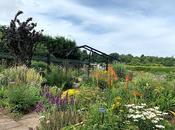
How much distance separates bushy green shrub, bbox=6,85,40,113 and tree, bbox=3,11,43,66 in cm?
617

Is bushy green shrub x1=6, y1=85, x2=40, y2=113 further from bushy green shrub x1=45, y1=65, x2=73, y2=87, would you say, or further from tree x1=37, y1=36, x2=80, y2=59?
tree x1=37, y1=36, x2=80, y2=59

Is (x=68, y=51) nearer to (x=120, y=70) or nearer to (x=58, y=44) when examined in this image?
(x=58, y=44)

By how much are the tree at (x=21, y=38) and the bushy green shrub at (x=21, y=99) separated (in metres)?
6.17

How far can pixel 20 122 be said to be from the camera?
29.9 ft

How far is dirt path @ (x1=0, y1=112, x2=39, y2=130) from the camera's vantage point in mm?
8500

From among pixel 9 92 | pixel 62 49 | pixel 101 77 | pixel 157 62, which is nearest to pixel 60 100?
pixel 9 92

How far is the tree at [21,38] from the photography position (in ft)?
54.1

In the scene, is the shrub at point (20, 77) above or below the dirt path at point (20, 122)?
above

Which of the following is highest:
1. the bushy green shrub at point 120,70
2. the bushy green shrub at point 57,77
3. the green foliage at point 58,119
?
the bushy green shrub at point 120,70

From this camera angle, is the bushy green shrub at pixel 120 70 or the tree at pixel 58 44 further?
the tree at pixel 58 44

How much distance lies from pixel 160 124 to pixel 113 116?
716 mm

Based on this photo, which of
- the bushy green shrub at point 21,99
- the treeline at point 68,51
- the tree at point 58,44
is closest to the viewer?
the bushy green shrub at point 21,99

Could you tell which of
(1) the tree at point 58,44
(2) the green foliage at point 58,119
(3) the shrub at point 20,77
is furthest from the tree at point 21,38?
(1) the tree at point 58,44

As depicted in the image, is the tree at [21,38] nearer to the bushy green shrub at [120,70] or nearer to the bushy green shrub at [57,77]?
the bushy green shrub at [57,77]
